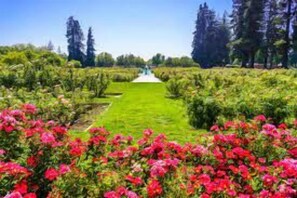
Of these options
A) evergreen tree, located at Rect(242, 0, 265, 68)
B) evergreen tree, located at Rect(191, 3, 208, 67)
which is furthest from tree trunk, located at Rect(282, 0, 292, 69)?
evergreen tree, located at Rect(191, 3, 208, 67)

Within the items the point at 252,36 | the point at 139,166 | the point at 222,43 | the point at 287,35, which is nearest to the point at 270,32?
the point at 252,36

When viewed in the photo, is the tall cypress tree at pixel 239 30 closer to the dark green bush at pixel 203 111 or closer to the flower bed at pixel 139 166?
the dark green bush at pixel 203 111

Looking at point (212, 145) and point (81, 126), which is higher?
point (212, 145)

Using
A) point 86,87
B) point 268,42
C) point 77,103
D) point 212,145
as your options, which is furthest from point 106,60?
point 212,145

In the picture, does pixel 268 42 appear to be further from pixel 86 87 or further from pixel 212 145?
pixel 212 145

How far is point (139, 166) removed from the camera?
117 inches

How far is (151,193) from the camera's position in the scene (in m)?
2.49

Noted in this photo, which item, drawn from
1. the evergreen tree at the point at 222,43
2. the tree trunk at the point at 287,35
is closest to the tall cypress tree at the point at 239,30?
the tree trunk at the point at 287,35

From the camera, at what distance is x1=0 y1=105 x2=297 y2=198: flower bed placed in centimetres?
265

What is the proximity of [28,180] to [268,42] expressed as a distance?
32.7m

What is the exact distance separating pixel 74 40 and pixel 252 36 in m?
34.7

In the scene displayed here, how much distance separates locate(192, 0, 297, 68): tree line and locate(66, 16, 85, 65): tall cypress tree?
1961 cm

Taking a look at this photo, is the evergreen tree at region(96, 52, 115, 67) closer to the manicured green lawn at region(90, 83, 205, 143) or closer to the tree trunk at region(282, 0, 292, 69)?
the tree trunk at region(282, 0, 292, 69)

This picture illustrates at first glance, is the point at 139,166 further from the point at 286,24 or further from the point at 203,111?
the point at 286,24
